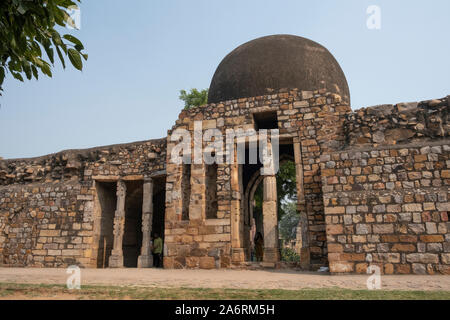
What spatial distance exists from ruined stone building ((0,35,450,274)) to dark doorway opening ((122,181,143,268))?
4 cm

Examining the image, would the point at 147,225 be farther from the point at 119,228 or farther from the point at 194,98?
the point at 194,98

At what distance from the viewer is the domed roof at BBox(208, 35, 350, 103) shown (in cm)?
1008

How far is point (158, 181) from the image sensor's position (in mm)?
11508

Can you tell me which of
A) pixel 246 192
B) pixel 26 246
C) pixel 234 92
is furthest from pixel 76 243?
pixel 234 92

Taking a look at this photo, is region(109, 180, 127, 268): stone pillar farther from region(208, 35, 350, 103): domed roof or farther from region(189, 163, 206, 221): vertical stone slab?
region(208, 35, 350, 103): domed roof

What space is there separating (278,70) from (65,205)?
8198 millimetres

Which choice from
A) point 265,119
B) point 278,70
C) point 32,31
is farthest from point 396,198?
point 32,31

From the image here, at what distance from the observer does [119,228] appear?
35.1ft

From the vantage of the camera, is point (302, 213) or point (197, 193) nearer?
point (302, 213)

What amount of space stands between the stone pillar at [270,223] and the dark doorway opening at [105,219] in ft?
18.6

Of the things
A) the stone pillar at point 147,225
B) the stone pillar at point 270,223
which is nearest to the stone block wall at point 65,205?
the stone pillar at point 147,225

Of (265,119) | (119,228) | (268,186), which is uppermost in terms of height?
(265,119)
